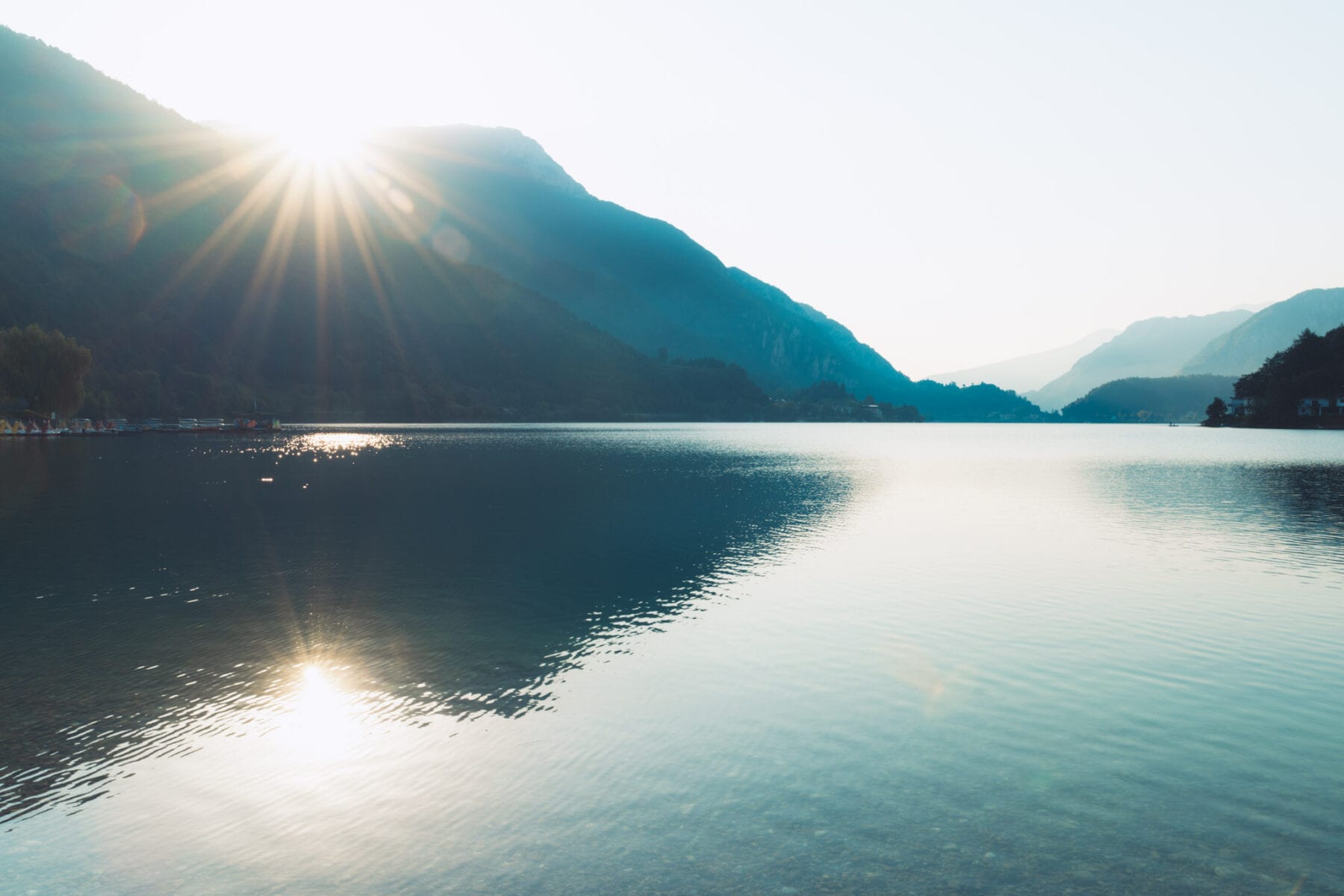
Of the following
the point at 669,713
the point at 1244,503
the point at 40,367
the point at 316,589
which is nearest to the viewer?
the point at 669,713

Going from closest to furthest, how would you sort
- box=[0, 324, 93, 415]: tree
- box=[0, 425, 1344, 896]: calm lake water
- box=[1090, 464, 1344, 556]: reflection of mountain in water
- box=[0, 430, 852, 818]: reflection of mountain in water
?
box=[0, 425, 1344, 896]: calm lake water → box=[0, 430, 852, 818]: reflection of mountain in water → box=[1090, 464, 1344, 556]: reflection of mountain in water → box=[0, 324, 93, 415]: tree

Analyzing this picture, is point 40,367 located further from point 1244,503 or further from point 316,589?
point 1244,503

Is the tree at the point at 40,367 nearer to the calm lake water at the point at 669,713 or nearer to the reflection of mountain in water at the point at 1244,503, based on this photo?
the calm lake water at the point at 669,713

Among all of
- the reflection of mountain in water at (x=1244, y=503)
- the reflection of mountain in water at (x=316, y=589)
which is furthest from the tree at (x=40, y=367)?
the reflection of mountain in water at (x=1244, y=503)

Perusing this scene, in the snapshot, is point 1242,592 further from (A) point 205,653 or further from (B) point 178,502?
(B) point 178,502

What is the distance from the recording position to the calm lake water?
12.6 m

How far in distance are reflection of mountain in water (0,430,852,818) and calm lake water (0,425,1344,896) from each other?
208 millimetres

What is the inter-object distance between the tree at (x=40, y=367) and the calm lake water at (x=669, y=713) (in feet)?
495

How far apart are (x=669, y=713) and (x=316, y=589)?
67.8 feet

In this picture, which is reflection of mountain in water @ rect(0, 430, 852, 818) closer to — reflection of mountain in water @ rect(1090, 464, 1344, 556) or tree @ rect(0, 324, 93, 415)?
reflection of mountain in water @ rect(1090, 464, 1344, 556)

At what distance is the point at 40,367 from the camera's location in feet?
567

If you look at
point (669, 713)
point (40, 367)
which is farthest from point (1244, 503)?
point (40, 367)

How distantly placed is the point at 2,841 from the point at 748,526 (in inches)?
1800

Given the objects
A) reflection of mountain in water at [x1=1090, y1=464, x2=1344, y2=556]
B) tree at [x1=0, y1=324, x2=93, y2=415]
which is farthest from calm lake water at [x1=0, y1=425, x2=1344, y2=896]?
tree at [x1=0, y1=324, x2=93, y2=415]
